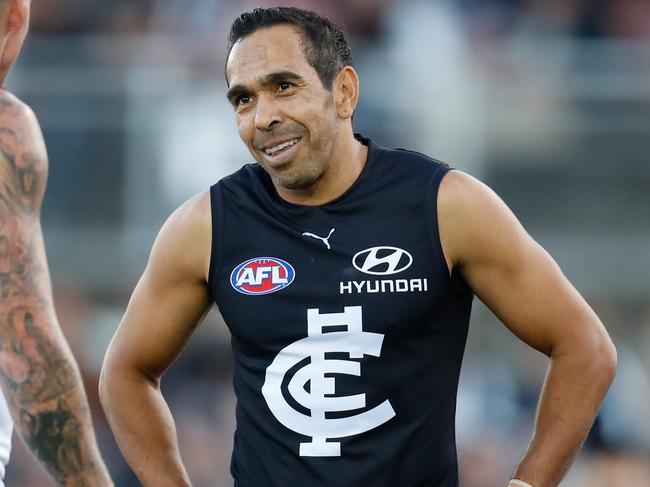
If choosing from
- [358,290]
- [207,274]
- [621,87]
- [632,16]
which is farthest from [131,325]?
[632,16]

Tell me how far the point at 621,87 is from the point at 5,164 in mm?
5571

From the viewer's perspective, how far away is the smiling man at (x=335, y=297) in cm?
382

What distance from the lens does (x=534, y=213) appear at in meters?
7.98

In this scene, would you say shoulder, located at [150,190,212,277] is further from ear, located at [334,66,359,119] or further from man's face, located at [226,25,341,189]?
ear, located at [334,66,359,119]

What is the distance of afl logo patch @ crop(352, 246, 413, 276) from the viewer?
3879 mm

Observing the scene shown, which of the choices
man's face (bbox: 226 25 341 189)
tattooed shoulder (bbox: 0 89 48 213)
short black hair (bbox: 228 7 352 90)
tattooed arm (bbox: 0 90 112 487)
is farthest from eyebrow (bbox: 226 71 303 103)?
tattooed arm (bbox: 0 90 112 487)

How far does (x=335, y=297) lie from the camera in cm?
387

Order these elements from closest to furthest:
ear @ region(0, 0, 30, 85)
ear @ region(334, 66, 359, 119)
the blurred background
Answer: ear @ region(0, 0, 30, 85) → ear @ region(334, 66, 359, 119) → the blurred background

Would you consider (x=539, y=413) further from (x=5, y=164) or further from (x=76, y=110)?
(x=76, y=110)

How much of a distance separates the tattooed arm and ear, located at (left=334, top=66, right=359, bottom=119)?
1.20 metres

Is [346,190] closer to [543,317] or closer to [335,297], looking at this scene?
[335,297]

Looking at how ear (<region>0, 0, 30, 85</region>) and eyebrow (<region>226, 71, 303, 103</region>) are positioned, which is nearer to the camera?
ear (<region>0, 0, 30, 85</region>)

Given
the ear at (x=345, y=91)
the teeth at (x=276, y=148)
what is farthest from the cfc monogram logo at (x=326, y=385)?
the ear at (x=345, y=91)

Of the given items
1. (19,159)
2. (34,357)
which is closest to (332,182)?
(19,159)
